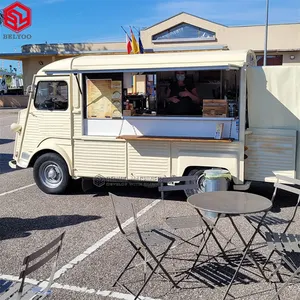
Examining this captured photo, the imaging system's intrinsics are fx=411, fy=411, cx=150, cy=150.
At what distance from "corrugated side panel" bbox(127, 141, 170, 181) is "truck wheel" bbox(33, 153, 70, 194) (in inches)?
49.1

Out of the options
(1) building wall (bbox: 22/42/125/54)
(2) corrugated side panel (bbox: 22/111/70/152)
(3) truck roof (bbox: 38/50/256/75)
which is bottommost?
(2) corrugated side panel (bbox: 22/111/70/152)

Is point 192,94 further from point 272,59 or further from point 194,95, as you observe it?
point 272,59

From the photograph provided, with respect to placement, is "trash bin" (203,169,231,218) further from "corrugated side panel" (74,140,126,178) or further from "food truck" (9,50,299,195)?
"corrugated side panel" (74,140,126,178)

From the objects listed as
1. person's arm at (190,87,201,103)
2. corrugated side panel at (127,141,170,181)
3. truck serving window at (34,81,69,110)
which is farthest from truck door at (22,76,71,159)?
person's arm at (190,87,201,103)

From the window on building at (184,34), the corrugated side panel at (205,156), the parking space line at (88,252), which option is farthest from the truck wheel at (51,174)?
the window on building at (184,34)

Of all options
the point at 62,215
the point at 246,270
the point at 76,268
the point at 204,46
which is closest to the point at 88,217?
the point at 62,215

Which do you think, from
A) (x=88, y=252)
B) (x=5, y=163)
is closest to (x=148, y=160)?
(x=88, y=252)

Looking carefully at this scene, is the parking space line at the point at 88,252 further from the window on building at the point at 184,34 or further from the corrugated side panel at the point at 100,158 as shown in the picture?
the window on building at the point at 184,34

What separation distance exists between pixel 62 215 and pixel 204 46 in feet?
74.0

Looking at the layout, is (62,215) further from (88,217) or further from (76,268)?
(76,268)

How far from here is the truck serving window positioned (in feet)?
23.3

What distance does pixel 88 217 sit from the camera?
598 cm

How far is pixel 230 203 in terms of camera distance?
383cm

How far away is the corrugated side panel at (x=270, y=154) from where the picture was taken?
609 centimetres
